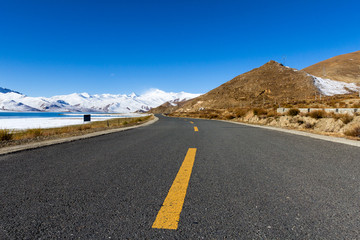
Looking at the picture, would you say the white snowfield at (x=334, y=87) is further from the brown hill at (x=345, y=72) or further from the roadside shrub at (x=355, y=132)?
the roadside shrub at (x=355, y=132)

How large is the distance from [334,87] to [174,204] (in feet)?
326

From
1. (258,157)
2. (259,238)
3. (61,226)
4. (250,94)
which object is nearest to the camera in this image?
(259,238)

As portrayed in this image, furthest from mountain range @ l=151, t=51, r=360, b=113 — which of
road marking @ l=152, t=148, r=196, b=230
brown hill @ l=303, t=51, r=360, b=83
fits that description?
road marking @ l=152, t=148, r=196, b=230

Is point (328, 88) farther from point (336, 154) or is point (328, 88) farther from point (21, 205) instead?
point (21, 205)

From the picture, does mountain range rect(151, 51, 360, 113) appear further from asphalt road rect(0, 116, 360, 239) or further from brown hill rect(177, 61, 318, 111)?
asphalt road rect(0, 116, 360, 239)

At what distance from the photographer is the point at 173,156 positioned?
4.21 m

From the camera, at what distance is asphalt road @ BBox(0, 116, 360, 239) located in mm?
1571

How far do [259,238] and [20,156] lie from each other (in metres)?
4.93

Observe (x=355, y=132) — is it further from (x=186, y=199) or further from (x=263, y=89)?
(x=263, y=89)

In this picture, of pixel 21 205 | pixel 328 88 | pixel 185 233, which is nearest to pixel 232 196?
pixel 185 233

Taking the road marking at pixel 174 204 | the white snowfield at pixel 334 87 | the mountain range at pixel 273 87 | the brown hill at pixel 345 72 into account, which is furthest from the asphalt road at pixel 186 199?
the brown hill at pixel 345 72

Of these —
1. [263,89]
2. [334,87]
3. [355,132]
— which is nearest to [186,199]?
[355,132]

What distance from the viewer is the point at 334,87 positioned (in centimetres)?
7819

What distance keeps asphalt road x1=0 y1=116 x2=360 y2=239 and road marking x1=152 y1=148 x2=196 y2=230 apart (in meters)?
0.05
